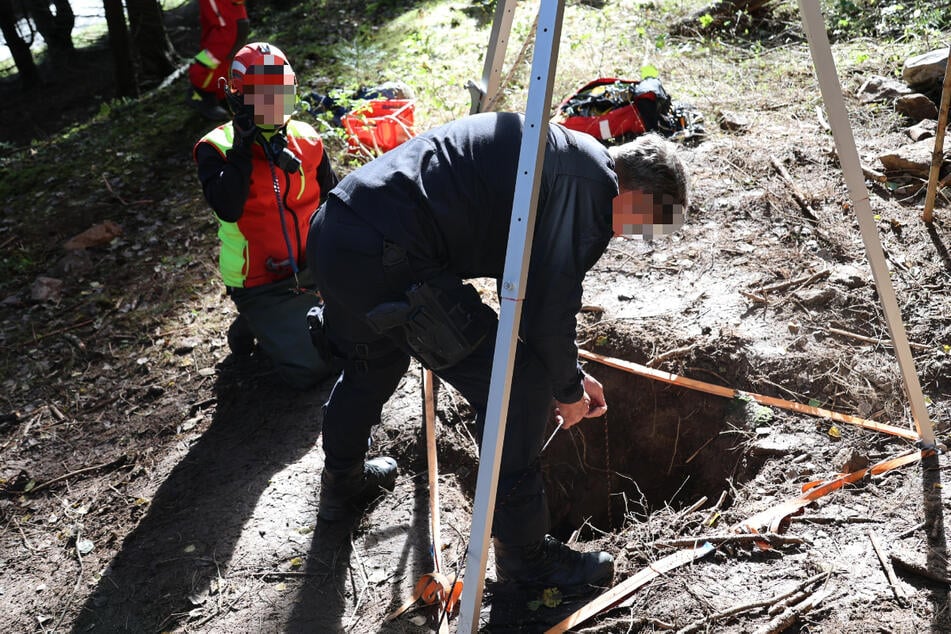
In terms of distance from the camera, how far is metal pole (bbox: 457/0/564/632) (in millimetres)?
Result: 1931

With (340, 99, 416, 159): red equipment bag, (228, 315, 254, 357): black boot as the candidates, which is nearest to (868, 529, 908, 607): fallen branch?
(228, 315, 254, 357): black boot

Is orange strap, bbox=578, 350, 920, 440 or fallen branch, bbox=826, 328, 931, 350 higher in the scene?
fallen branch, bbox=826, 328, 931, 350

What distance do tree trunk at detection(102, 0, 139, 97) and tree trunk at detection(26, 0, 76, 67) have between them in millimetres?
4153

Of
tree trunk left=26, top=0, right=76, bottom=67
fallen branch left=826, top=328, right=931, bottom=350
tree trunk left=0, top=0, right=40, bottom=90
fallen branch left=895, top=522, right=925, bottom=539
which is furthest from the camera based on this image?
tree trunk left=26, top=0, right=76, bottom=67

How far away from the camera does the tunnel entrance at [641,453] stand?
3.45 m

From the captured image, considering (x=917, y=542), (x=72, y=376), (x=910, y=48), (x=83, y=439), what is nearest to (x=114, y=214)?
(x=72, y=376)

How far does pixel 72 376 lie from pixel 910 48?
6608mm

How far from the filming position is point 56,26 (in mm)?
11703

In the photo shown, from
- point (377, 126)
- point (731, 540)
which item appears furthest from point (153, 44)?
point (731, 540)

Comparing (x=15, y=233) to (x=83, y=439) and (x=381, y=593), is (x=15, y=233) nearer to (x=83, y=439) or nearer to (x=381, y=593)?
(x=83, y=439)

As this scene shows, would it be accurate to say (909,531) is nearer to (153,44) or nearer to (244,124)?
(244,124)

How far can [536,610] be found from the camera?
8.78 feet

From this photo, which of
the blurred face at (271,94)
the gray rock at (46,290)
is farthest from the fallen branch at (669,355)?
the gray rock at (46,290)

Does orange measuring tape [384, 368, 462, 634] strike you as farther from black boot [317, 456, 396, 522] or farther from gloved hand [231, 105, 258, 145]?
gloved hand [231, 105, 258, 145]
